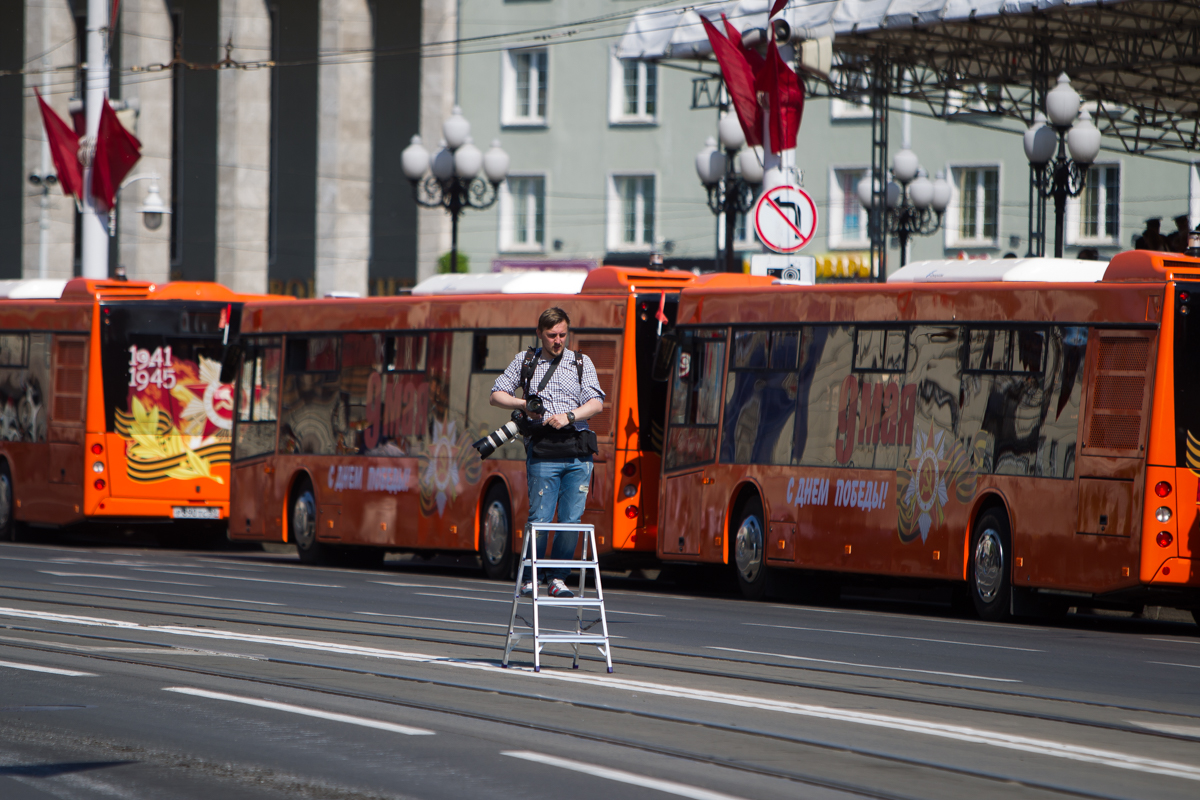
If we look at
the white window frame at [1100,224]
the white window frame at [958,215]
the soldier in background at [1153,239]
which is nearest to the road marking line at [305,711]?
the soldier in background at [1153,239]

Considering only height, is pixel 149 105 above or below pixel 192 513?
above

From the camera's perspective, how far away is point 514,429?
12.2m

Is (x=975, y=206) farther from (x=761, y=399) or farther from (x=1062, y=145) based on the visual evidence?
(x=761, y=399)

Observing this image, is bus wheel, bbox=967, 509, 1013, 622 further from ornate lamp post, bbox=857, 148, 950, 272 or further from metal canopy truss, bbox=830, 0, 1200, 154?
ornate lamp post, bbox=857, 148, 950, 272

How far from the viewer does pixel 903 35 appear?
28391 mm

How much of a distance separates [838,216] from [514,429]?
39.6 meters

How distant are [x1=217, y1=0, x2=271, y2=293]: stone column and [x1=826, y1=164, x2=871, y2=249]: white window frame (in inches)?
592

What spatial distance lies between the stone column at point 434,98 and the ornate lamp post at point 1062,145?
30.1 meters

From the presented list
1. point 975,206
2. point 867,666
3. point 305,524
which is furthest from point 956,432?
point 975,206

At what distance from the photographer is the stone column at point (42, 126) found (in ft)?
188

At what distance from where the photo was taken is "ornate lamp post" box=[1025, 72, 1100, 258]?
2389 cm

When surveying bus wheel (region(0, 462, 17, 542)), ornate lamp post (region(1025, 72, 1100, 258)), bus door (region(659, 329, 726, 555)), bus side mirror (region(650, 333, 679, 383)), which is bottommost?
bus wheel (region(0, 462, 17, 542))

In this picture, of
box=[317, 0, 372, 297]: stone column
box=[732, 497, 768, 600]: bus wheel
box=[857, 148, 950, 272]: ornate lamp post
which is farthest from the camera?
box=[317, 0, 372, 297]: stone column

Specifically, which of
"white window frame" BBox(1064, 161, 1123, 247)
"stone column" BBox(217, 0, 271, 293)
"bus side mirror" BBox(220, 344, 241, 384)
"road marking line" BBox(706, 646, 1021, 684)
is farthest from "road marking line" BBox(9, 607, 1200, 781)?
"stone column" BBox(217, 0, 271, 293)
